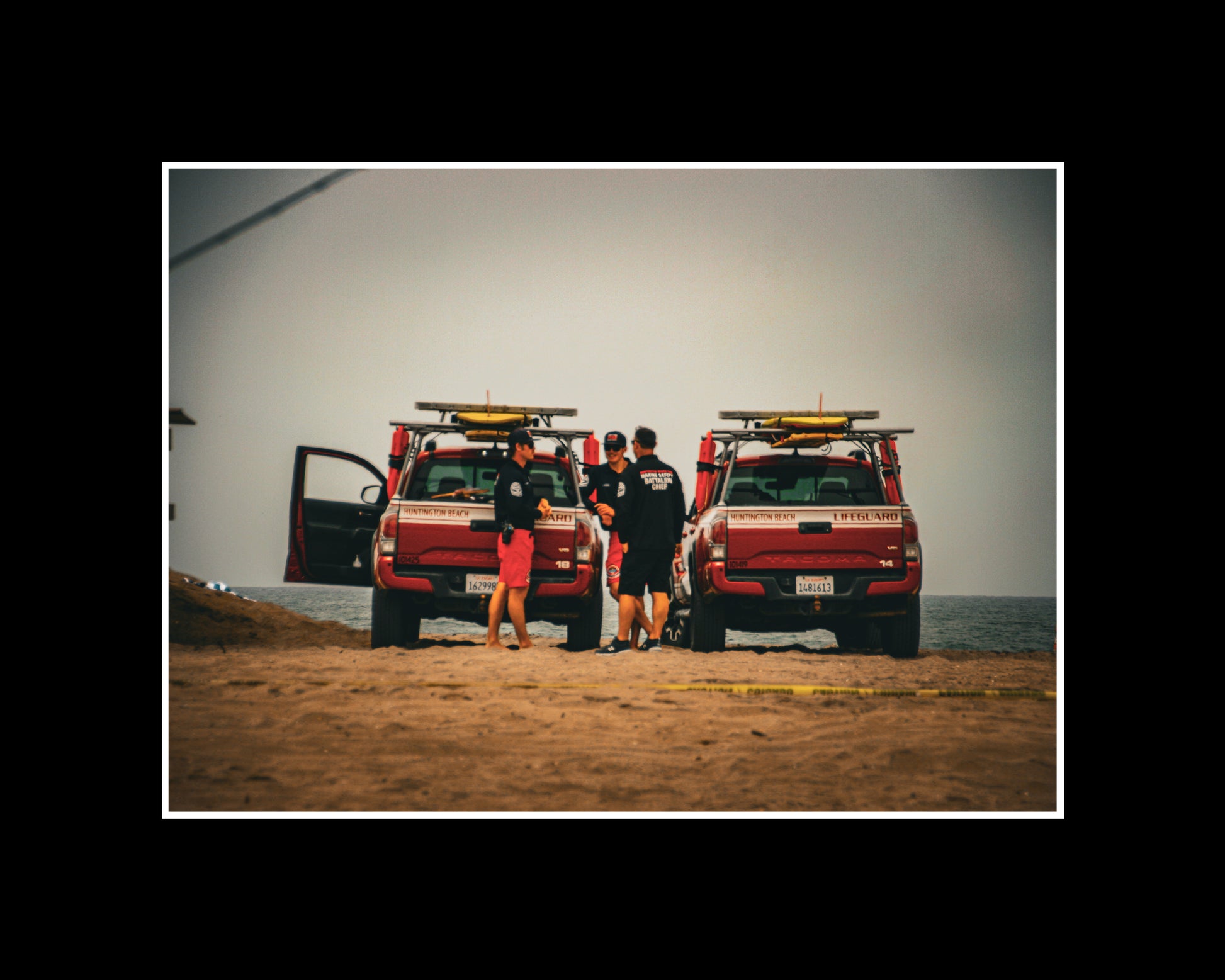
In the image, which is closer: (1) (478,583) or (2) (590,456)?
(1) (478,583)

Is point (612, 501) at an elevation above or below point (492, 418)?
below

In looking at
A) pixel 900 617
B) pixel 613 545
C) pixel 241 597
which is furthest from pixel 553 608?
pixel 241 597

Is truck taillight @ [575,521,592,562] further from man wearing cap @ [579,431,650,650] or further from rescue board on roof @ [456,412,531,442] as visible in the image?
rescue board on roof @ [456,412,531,442]

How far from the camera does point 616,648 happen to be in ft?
23.1

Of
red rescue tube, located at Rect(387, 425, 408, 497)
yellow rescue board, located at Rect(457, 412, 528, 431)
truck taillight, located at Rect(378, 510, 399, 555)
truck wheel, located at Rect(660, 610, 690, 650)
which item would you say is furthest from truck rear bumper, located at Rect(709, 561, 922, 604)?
red rescue tube, located at Rect(387, 425, 408, 497)

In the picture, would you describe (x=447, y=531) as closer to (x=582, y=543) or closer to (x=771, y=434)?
(x=582, y=543)

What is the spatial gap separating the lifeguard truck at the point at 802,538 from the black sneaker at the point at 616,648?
0.57m

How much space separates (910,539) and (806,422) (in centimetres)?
130

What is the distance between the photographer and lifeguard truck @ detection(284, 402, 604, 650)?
22.1 feet

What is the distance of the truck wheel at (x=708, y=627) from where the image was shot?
7055 millimetres

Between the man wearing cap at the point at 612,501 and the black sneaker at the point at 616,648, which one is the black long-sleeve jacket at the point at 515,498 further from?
the black sneaker at the point at 616,648

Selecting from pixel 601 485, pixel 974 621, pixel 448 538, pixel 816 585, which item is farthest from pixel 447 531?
pixel 974 621
